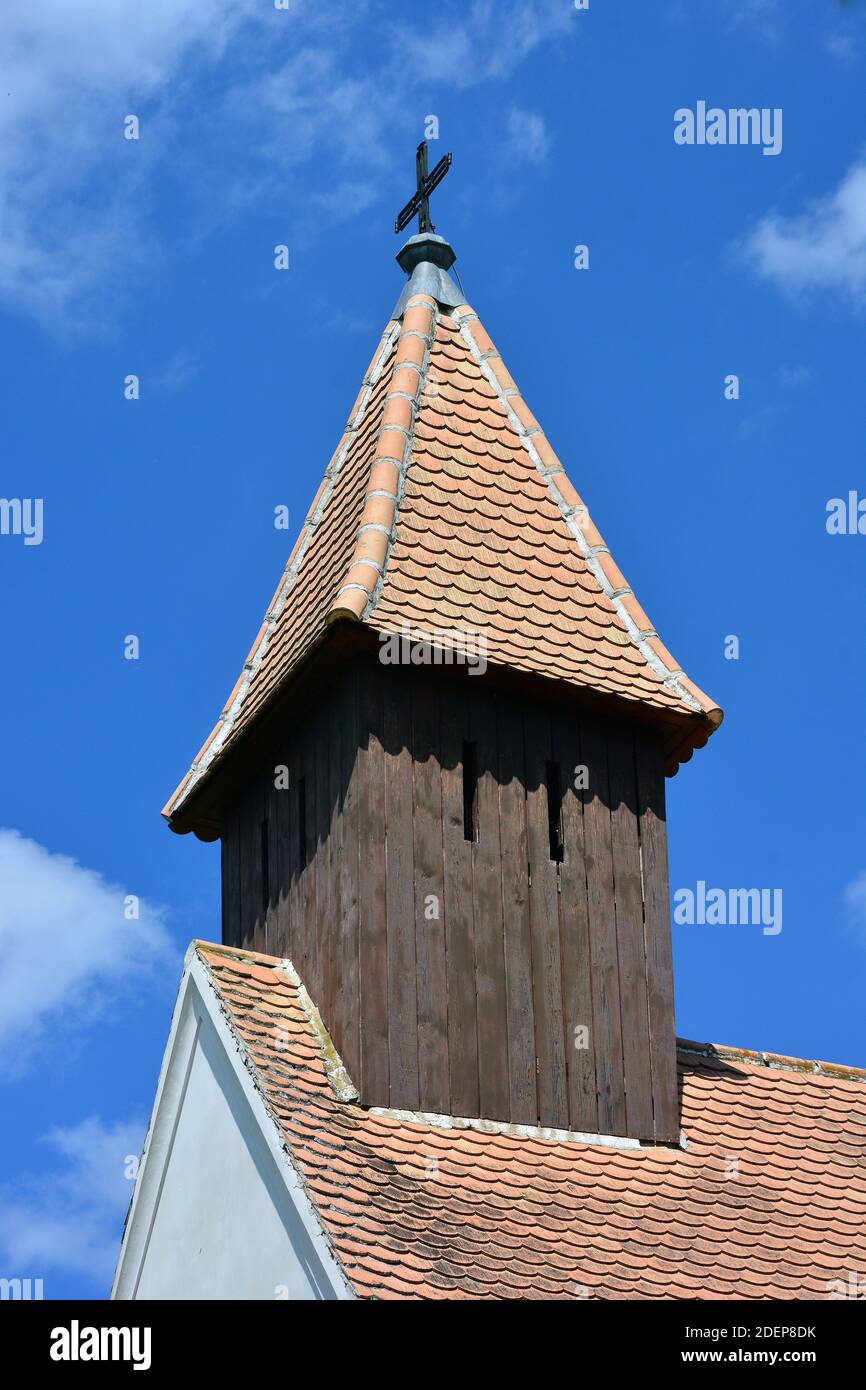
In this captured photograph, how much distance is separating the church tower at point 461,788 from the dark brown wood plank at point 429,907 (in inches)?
0.6

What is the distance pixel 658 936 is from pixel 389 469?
356cm

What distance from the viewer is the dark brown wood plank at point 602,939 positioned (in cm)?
1338

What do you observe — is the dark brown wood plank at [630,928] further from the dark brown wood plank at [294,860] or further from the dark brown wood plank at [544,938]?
the dark brown wood plank at [294,860]

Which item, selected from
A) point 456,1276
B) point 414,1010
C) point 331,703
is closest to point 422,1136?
point 414,1010

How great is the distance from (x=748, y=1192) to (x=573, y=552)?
4.58 meters

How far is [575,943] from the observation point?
13.7 meters

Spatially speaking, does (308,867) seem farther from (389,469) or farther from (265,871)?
(389,469)

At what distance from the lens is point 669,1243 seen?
12.1 meters

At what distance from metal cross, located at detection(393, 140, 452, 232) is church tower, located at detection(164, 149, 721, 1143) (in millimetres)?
1566

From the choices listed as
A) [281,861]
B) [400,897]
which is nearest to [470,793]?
[400,897]

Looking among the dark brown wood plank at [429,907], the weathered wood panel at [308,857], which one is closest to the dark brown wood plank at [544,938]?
the dark brown wood plank at [429,907]

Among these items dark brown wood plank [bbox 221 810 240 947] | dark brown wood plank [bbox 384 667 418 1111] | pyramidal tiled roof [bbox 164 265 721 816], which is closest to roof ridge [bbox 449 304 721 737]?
pyramidal tiled roof [bbox 164 265 721 816]

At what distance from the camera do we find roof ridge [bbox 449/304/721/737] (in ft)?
47.9

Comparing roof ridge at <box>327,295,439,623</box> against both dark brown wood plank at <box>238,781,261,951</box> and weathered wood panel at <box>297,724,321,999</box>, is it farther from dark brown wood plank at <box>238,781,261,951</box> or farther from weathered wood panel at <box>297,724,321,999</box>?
dark brown wood plank at <box>238,781,261,951</box>
